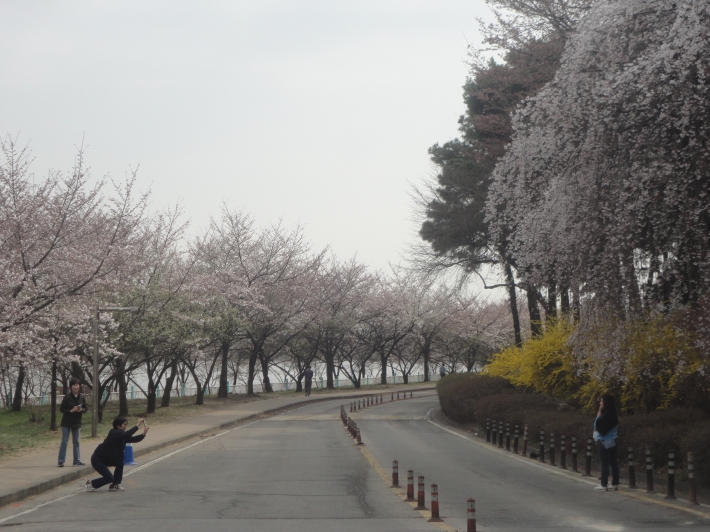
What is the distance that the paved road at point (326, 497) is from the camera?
32.9ft

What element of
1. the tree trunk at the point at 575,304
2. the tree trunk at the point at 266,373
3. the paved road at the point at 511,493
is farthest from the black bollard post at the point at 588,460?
the tree trunk at the point at 266,373

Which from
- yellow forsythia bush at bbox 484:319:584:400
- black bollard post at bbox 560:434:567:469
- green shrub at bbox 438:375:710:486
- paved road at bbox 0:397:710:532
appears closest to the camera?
paved road at bbox 0:397:710:532

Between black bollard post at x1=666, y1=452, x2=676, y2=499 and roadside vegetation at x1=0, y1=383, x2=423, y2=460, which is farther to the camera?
roadside vegetation at x1=0, y1=383, x2=423, y2=460

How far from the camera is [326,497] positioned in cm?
1262

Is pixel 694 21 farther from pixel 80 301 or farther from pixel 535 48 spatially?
pixel 80 301

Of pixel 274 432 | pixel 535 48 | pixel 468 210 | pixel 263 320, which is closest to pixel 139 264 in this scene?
pixel 274 432

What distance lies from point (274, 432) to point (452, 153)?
16176 mm

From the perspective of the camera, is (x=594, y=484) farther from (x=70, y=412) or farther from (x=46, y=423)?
(x=46, y=423)

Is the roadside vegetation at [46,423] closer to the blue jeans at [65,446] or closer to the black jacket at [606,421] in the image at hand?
the blue jeans at [65,446]

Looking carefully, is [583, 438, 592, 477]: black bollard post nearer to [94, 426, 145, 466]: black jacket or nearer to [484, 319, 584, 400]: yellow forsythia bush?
[484, 319, 584, 400]: yellow forsythia bush

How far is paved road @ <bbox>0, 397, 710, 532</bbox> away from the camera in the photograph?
1004 cm

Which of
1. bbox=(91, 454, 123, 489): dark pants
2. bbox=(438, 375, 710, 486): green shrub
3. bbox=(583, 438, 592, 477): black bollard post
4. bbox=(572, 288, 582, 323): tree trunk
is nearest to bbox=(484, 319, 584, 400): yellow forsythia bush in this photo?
bbox=(438, 375, 710, 486): green shrub

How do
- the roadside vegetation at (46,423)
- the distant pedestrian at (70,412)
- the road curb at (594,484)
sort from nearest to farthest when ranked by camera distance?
the road curb at (594,484)
the distant pedestrian at (70,412)
the roadside vegetation at (46,423)

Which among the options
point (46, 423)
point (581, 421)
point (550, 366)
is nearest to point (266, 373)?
point (46, 423)
